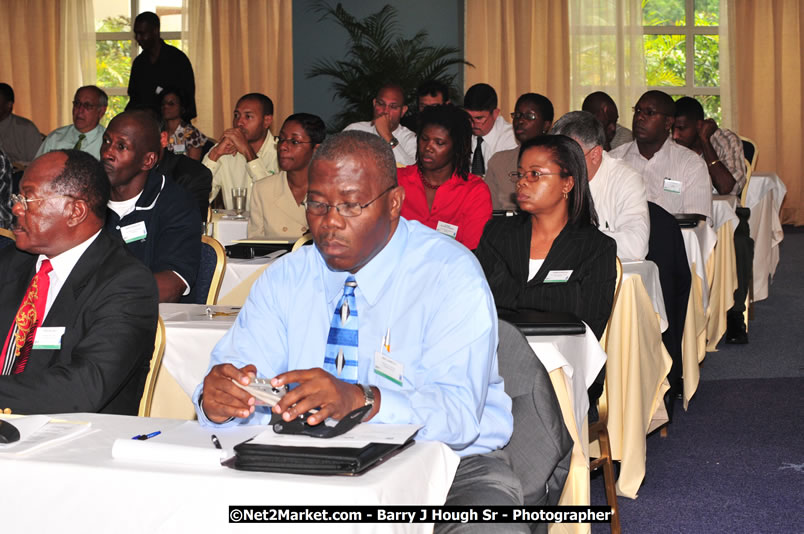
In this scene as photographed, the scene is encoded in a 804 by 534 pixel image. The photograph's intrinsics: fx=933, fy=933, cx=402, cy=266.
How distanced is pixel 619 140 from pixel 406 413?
21.6ft

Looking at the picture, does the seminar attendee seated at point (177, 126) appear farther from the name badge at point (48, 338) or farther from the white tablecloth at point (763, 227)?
the name badge at point (48, 338)

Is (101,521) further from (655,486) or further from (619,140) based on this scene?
(619,140)

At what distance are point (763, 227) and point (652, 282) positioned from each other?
385 centimetres

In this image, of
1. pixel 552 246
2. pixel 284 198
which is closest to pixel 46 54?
pixel 284 198

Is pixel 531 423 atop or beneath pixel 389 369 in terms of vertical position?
beneath

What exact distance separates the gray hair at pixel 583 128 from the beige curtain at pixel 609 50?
23.0ft

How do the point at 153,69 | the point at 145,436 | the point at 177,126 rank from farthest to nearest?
the point at 153,69
the point at 177,126
the point at 145,436

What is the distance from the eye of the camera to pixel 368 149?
6.70 feet

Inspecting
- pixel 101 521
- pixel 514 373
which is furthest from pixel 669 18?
pixel 101 521

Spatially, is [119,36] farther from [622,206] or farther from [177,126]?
[622,206]

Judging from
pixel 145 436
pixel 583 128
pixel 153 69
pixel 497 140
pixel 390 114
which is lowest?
pixel 145 436

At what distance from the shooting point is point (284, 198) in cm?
519

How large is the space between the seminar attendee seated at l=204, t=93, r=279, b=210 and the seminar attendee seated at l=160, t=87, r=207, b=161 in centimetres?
92

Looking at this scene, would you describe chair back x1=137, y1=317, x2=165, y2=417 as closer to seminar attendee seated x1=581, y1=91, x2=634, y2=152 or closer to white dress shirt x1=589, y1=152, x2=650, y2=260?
white dress shirt x1=589, y1=152, x2=650, y2=260
